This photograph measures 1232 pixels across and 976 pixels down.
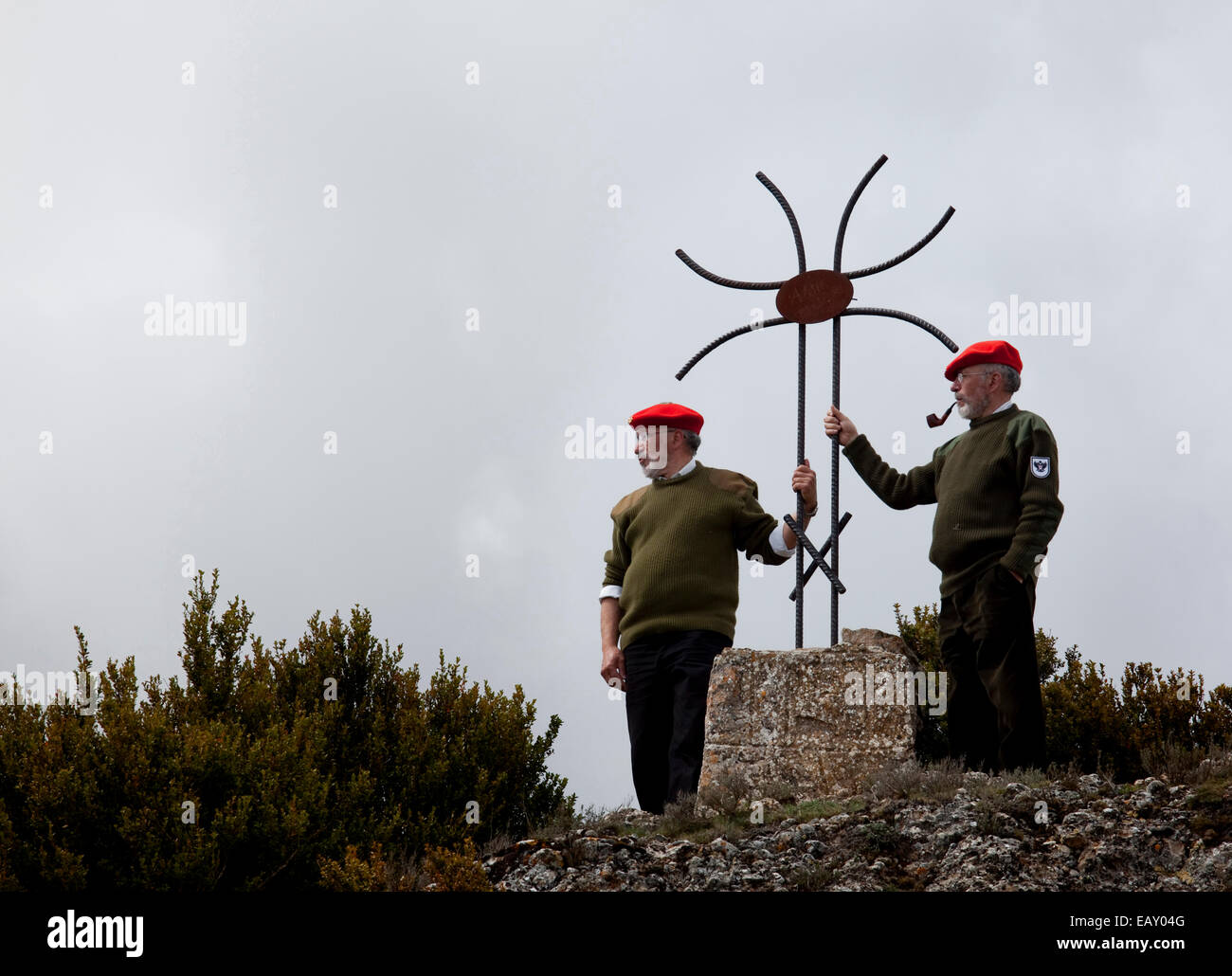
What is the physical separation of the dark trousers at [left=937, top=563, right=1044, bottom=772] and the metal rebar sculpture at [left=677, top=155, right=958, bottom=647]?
0.70 metres

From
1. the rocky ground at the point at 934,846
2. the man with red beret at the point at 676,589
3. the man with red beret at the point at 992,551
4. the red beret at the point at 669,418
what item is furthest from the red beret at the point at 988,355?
the rocky ground at the point at 934,846

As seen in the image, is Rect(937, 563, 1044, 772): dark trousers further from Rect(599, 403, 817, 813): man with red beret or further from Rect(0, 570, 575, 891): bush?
Rect(0, 570, 575, 891): bush

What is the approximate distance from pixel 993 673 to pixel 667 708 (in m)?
1.79

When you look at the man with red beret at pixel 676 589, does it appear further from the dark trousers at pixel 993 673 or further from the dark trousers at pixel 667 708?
the dark trousers at pixel 993 673

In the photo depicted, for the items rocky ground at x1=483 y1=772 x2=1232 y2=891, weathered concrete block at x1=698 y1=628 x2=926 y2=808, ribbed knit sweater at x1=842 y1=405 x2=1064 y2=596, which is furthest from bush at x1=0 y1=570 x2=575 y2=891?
ribbed knit sweater at x1=842 y1=405 x2=1064 y2=596

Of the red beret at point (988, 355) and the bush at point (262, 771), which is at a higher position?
the red beret at point (988, 355)

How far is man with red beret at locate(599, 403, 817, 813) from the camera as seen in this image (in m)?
6.89

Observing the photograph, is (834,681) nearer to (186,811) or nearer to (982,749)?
(982,749)

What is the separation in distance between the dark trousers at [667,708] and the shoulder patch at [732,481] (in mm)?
825

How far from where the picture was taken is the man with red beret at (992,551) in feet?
20.2

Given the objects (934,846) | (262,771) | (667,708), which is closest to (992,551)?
(934,846)

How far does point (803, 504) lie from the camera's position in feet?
23.1

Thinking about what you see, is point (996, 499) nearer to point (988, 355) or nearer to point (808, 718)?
point (988, 355)
